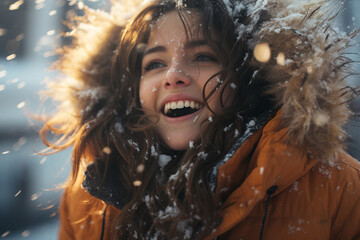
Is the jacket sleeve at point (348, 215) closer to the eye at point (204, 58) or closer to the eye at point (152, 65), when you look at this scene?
the eye at point (204, 58)

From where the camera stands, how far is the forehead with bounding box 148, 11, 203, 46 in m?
1.45

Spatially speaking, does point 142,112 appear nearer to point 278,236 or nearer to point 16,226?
point 278,236

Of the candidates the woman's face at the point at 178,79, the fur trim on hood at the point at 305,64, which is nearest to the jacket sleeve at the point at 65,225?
the woman's face at the point at 178,79

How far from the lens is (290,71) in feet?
3.90

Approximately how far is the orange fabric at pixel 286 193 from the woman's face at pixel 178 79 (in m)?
0.33

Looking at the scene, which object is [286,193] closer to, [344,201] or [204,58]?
[344,201]

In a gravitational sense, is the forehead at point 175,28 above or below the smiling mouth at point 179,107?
above

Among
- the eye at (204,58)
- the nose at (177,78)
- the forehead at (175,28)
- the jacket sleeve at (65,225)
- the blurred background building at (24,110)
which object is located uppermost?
the forehead at (175,28)

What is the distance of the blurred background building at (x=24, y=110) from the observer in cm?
448

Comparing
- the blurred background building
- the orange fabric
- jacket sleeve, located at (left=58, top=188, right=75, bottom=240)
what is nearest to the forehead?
the orange fabric

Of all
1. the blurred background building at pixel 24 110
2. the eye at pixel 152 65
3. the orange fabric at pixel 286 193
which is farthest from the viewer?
the blurred background building at pixel 24 110

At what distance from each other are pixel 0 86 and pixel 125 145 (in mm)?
4521

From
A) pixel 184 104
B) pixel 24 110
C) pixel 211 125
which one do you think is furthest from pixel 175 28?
pixel 24 110

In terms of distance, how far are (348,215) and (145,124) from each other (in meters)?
1.06
